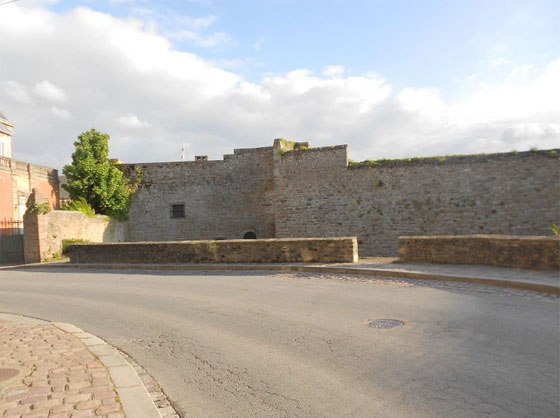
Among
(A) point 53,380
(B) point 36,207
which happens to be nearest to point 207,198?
(B) point 36,207

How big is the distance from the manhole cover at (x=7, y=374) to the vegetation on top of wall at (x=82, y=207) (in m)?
20.9

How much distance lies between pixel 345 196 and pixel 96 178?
51.4ft

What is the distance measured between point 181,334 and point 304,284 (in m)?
4.79

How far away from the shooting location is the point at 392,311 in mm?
7473

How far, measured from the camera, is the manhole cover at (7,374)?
4.76 meters

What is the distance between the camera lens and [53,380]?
4664 mm

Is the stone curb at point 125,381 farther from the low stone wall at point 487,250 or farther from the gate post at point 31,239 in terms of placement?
the gate post at point 31,239

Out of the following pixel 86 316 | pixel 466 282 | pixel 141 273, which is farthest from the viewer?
pixel 141 273

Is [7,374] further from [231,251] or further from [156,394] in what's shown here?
[231,251]

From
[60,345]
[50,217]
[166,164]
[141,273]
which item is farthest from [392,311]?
[166,164]

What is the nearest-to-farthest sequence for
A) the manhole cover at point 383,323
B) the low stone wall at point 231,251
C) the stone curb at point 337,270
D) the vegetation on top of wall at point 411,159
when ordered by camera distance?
the manhole cover at point 383,323
the stone curb at point 337,270
the low stone wall at point 231,251
the vegetation on top of wall at point 411,159

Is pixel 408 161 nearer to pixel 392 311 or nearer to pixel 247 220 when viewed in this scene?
pixel 247 220

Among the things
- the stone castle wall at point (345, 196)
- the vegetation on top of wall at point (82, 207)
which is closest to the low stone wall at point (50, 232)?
the vegetation on top of wall at point (82, 207)

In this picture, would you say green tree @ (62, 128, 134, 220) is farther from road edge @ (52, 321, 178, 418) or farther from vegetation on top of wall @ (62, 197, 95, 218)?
road edge @ (52, 321, 178, 418)
